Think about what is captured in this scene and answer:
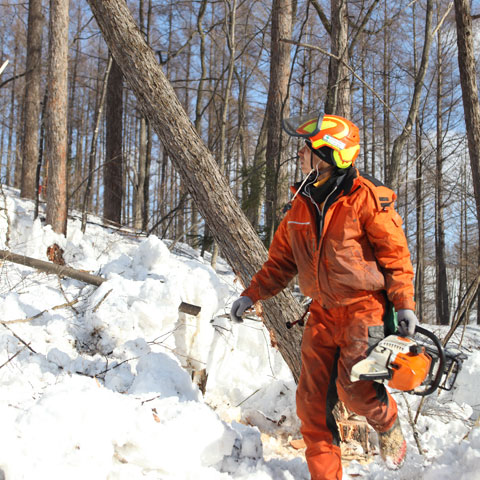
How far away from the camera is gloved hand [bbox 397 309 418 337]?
2.07 meters

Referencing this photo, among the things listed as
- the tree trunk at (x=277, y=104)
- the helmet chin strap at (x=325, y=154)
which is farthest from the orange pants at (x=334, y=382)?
the tree trunk at (x=277, y=104)

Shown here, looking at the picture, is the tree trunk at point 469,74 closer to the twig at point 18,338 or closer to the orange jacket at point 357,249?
the orange jacket at point 357,249

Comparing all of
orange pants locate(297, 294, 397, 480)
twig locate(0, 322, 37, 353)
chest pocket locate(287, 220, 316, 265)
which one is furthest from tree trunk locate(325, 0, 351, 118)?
twig locate(0, 322, 37, 353)

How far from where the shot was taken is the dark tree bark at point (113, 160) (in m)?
9.93

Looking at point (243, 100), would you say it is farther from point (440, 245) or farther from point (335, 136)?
point (440, 245)

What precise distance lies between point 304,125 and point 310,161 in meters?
0.21

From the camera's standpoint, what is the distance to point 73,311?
432 centimetres

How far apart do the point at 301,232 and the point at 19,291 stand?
138 inches

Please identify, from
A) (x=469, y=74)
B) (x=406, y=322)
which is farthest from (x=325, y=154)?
(x=469, y=74)

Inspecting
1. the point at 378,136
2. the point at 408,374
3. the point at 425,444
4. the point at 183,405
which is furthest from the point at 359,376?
the point at 378,136

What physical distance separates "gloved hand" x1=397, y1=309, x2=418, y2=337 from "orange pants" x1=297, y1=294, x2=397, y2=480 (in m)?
0.12

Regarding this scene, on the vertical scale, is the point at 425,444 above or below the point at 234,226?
below

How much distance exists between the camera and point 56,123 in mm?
7043

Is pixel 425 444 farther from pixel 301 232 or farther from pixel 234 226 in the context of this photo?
pixel 234 226
